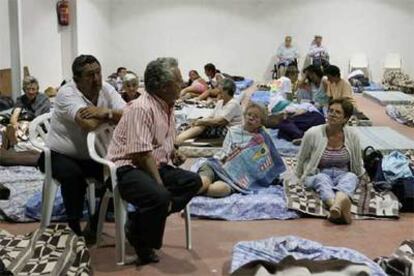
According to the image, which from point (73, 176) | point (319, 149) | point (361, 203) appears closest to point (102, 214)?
point (73, 176)

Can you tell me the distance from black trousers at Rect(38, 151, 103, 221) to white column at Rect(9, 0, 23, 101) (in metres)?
5.94

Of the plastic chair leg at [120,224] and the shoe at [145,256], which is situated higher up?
the plastic chair leg at [120,224]

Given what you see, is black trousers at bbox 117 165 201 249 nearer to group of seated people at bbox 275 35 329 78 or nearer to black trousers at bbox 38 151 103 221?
black trousers at bbox 38 151 103 221

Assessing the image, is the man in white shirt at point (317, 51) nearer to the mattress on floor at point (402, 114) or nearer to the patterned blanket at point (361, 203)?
the mattress on floor at point (402, 114)

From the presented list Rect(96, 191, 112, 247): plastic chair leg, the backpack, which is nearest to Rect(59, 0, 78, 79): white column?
the backpack

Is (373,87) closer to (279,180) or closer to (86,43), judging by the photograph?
(86,43)

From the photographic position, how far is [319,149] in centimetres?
418

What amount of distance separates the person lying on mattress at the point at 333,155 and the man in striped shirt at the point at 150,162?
1270 mm

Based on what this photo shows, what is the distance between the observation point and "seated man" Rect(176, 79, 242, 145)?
18.1ft

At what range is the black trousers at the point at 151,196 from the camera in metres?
2.98

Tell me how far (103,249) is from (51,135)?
2.38 feet

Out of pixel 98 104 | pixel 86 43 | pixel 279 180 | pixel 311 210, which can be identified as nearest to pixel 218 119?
pixel 279 180

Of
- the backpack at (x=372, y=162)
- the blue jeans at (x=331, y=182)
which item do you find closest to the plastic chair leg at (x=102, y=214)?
the blue jeans at (x=331, y=182)

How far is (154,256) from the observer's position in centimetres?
319
